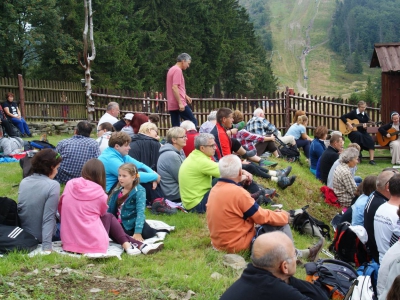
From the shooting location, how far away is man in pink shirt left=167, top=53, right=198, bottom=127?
34.3ft

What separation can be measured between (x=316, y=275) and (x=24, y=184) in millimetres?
3353

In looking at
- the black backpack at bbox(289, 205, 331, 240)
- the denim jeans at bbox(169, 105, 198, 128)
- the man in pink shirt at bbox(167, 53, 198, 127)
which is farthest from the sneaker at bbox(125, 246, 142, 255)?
the denim jeans at bbox(169, 105, 198, 128)

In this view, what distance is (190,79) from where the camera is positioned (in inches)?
1585

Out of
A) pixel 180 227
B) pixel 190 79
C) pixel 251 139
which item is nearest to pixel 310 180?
pixel 251 139

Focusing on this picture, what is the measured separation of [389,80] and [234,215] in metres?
13.1

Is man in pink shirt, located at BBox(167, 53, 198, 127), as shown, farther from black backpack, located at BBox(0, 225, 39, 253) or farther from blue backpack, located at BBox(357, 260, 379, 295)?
blue backpack, located at BBox(357, 260, 379, 295)

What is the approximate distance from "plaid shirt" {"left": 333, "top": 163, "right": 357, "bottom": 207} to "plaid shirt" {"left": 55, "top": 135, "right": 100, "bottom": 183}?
14.4ft

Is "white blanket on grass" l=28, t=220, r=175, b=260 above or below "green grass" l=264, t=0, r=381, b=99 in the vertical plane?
below

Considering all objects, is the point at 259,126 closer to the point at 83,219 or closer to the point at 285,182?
the point at 285,182

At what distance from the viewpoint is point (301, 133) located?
13.8m

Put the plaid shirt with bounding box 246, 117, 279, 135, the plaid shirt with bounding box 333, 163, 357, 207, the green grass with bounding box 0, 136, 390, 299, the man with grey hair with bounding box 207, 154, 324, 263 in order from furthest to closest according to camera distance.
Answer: the plaid shirt with bounding box 246, 117, 279, 135 → the plaid shirt with bounding box 333, 163, 357, 207 → the man with grey hair with bounding box 207, 154, 324, 263 → the green grass with bounding box 0, 136, 390, 299

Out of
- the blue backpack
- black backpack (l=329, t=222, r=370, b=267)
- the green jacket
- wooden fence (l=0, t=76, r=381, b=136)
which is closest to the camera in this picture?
the blue backpack

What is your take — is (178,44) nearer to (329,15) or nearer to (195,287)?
(195,287)

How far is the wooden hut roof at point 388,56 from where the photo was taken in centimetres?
1700
